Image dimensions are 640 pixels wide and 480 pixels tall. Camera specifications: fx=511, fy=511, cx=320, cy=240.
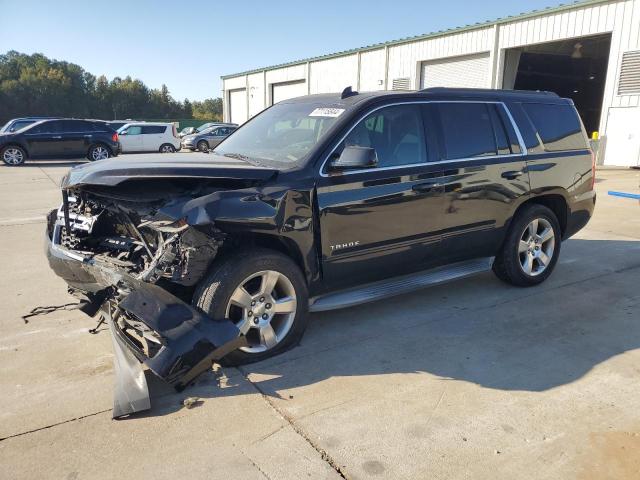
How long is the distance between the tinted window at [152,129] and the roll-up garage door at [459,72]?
1326cm

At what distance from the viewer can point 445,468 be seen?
8.65 ft

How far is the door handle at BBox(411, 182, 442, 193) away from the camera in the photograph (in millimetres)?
4359

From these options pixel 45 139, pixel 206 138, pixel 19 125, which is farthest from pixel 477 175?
pixel 206 138

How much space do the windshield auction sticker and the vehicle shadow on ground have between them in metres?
1.78

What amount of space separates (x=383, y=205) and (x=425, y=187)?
0.49 m

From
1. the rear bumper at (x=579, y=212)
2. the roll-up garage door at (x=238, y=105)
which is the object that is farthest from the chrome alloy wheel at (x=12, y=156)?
the roll-up garage door at (x=238, y=105)

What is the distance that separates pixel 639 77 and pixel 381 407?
1998 cm

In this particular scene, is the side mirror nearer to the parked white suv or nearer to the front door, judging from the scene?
the front door

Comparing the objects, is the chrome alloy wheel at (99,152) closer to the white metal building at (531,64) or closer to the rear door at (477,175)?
the white metal building at (531,64)

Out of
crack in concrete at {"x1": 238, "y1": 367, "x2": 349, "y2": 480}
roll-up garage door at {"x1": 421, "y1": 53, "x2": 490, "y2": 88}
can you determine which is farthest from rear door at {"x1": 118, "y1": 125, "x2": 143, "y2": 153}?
crack in concrete at {"x1": 238, "y1": 367, "x2": 349, "y2": 480}

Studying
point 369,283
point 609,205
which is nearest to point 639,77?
point 609,205

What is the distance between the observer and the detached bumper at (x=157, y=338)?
3100mm

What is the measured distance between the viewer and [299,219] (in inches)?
148

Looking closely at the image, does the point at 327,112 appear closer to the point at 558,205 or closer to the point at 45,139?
the point at 558,205
